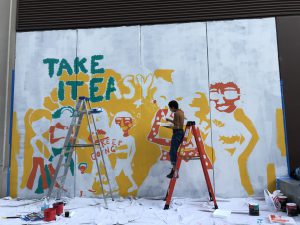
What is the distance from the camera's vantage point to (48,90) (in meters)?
4.36

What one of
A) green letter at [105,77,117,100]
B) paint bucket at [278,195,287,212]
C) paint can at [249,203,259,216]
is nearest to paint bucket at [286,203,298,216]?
paint bucket at [278,195,287,212]

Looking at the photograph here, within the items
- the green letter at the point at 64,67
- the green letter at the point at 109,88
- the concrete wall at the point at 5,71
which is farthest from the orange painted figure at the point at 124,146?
the concrete wall at the point at 5,71

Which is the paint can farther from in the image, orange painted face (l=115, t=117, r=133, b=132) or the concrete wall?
the concrete wall

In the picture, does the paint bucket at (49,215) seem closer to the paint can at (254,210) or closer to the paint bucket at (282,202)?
the paint can at (254,210)

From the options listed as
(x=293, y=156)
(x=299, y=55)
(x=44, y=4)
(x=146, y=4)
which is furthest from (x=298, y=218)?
(x=44, y=4)

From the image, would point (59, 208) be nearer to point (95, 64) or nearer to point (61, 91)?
point (61, 91)

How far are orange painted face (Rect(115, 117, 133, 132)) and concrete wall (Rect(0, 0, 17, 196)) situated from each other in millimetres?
1841

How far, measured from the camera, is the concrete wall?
429cm

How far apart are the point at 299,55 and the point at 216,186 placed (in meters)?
2.38

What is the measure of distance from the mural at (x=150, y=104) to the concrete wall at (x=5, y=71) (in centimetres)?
16

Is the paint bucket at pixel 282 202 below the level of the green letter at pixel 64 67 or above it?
below

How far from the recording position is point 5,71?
446 cm

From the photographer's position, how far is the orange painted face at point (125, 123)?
4.22 metres

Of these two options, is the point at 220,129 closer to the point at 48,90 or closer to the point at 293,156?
the point at 293,156
